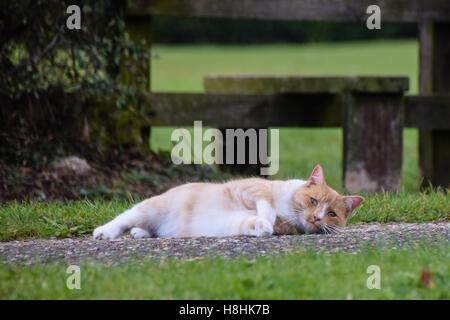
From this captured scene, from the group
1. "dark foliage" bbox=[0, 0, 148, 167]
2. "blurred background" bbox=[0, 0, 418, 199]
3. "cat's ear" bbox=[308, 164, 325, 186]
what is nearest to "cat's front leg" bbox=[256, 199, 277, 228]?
"cat's ear" bbox=[308, 164, 325, 186]

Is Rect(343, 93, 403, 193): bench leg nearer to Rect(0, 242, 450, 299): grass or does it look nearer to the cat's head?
the cat's head

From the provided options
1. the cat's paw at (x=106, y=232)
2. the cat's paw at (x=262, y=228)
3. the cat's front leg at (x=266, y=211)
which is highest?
the cat's front leg at (x=266, y=211)

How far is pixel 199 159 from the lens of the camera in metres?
6.62

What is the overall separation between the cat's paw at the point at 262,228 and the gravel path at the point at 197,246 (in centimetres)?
7

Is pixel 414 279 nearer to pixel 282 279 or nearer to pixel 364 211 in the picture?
pixel 282 279

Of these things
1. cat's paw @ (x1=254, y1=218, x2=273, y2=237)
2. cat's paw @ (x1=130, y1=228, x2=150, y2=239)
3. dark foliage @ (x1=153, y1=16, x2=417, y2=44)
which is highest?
dark foliage @ (x1=153, y1=16, x2=417, y2=44)

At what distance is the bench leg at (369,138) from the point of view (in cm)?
624

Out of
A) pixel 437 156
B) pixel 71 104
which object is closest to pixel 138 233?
pixel 71 104

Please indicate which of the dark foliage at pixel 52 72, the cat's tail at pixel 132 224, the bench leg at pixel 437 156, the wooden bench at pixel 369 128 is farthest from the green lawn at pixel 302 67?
the cat's tail at pixel 132 224

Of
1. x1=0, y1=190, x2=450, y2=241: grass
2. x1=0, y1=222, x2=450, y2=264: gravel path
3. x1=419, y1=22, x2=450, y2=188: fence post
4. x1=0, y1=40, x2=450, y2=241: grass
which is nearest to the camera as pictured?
x1=0, y1=222, x2=450, y2=264: gravel path

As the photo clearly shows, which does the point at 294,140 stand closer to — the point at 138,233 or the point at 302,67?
the point at 138,233

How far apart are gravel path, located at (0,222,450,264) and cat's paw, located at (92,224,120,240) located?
0.08 m

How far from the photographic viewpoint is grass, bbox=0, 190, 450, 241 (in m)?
4.23

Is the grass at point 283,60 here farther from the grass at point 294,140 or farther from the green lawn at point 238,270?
the green lawn at point 238,270
